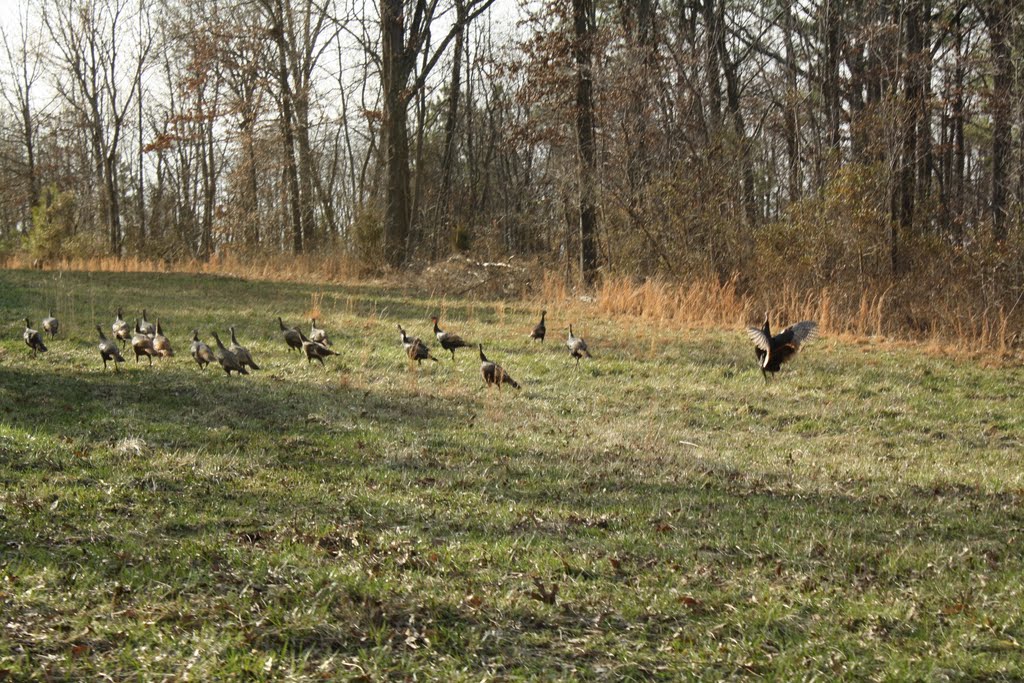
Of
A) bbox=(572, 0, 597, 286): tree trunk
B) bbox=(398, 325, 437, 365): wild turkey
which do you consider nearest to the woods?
bbox=(572, 0, 597, 286): tree trunk

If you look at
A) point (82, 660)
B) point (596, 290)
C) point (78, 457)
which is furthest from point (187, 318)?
point (82, 660)

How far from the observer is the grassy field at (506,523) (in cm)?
449

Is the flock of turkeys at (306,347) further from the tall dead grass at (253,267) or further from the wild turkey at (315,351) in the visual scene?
the tall dead grass at (253,267)

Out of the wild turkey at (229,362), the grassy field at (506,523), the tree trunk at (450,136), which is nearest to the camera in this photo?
the grassy field at (506,523)

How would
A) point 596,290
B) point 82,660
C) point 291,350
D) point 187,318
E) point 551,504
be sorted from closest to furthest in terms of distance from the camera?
1. point 82,660
2. point 551,504
3. point 291,350
4. point 187,318
5. point 596,290

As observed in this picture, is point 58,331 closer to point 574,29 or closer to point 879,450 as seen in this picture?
point 879,450

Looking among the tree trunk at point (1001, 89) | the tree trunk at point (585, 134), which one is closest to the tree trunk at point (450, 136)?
the tree trunk at point (585, 134)

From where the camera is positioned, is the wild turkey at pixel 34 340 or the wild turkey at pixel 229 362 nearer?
the wild turkey at pixel 229 362

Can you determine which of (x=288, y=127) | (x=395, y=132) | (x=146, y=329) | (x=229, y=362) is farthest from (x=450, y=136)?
(x=229, y=362)

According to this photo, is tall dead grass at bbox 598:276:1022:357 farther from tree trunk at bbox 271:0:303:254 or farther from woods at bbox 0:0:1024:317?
tree trunk at bbox 271:0:303:254

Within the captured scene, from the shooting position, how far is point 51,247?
29250 millimetres

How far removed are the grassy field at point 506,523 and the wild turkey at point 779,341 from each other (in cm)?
50

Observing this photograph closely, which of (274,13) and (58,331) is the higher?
(274,13)

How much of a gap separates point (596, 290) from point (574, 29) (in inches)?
235
